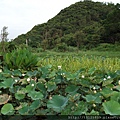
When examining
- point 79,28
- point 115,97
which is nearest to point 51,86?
point 115,97

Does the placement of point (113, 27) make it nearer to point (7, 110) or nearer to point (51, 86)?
point (51, 86)

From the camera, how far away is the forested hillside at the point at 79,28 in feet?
76.3

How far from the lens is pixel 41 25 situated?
3225 centimetres

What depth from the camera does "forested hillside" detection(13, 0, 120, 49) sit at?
916 inches

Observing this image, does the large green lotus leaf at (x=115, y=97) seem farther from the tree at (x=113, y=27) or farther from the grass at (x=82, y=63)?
the tree at (x=113, y=27)

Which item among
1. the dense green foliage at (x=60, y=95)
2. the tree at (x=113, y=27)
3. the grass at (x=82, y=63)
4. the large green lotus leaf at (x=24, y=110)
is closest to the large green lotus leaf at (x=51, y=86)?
the dense green foliage at (x=60, y=95)

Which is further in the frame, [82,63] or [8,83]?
[82,63]

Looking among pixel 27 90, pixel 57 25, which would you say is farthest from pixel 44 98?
pixel 57 25

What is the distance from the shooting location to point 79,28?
96.1 feet

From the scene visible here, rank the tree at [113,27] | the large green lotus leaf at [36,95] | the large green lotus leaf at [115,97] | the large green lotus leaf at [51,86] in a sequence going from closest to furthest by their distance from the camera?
the large green lotus leaf at [115,97] → the large green lotus leaf at [36,95] → the large green lotus leaf at [51,86] → the tree at [113,27]

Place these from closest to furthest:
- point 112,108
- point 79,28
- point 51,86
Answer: point 112,108
point 51,86
point 79,28

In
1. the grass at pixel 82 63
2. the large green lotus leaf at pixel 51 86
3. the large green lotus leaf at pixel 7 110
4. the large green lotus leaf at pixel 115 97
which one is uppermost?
the large green lotus leaf at pixel 51 86

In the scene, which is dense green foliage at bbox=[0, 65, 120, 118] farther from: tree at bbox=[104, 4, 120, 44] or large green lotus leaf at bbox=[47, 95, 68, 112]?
tree at bbox=[104, 4, 120, 44]

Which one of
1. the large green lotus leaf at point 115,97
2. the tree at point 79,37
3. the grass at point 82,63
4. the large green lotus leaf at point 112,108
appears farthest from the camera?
the tree at point 79,37
